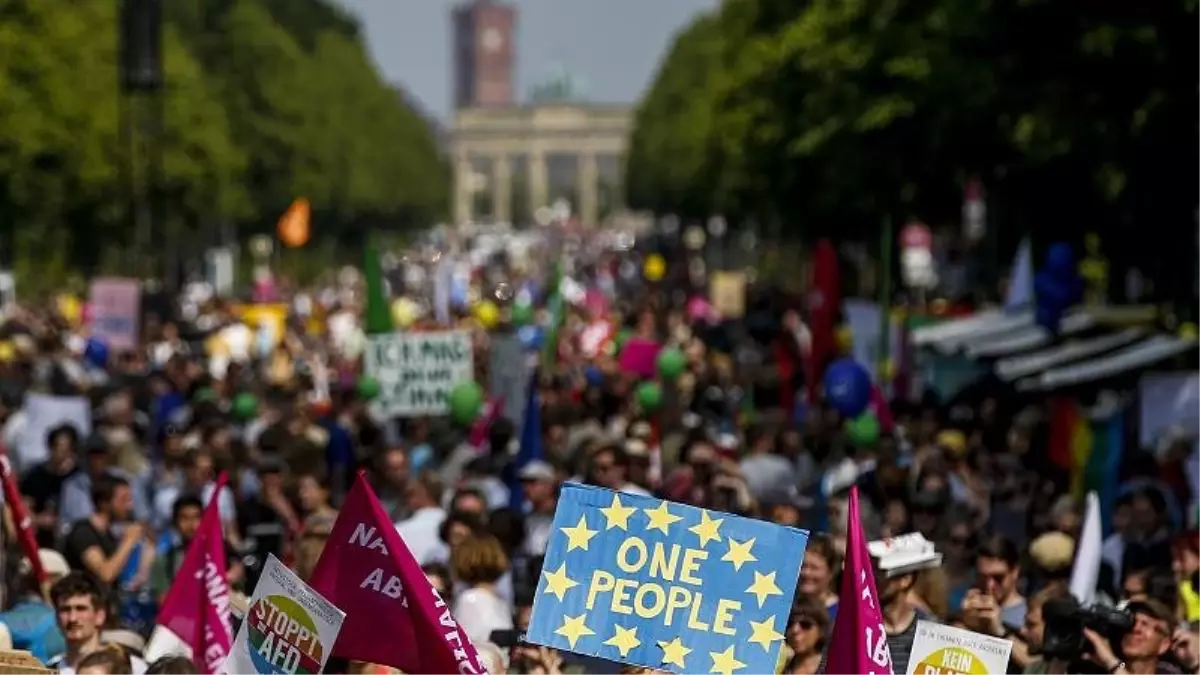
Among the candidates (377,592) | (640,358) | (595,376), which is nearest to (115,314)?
(640,358)

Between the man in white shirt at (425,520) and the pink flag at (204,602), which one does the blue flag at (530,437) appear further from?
the pink flag at (204,602)

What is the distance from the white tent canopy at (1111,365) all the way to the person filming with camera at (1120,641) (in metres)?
11.5

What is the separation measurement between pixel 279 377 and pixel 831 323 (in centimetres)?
659

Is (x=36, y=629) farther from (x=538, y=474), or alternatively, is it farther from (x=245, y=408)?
(x=245, y=408)

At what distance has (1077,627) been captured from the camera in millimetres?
10305

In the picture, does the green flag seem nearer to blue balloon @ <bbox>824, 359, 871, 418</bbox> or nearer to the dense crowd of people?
the dense crowd of people

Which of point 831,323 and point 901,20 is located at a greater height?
point 901,20

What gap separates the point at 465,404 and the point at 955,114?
15.4m

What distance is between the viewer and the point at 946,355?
2805cm

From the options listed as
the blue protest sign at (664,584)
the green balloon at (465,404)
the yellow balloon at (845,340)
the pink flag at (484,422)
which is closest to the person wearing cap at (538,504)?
the pink flag at (484,422)

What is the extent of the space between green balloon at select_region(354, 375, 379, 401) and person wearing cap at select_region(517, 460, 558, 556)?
6576mm

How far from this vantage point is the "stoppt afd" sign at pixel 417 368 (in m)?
21.9

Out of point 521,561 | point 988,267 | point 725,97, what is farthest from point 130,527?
point 725,97

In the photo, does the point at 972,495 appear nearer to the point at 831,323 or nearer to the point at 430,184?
the point at 831,323
